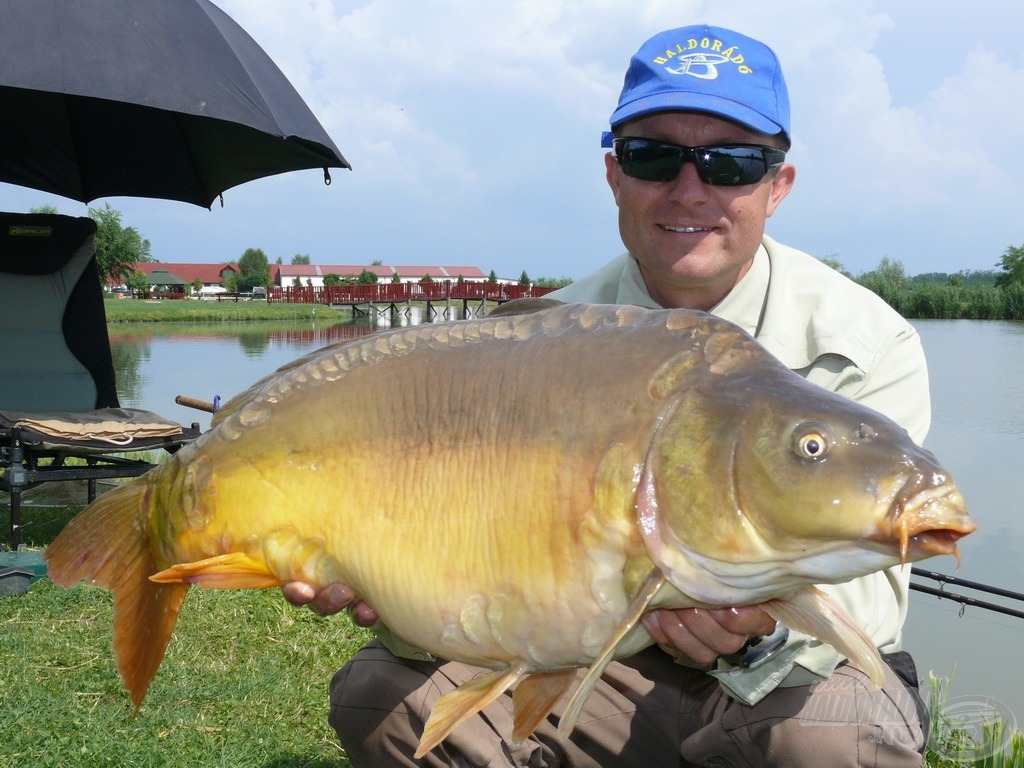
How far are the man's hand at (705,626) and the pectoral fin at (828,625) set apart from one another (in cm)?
4

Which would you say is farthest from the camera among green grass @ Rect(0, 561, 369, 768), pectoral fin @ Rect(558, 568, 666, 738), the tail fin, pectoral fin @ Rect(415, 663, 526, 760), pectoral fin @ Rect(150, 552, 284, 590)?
green grass @ Rect(0, 561, 369, 768)

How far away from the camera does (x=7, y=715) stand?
218cm

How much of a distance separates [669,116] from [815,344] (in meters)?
0.54

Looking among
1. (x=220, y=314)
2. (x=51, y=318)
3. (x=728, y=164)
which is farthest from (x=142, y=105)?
(x=220, y=314)

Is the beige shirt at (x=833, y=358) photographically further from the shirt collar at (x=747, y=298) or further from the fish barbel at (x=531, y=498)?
the fish barbel at (x=531, y=498)

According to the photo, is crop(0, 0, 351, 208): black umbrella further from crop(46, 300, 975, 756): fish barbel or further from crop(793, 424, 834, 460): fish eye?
crop(793, 424, 834, 460): fish eye

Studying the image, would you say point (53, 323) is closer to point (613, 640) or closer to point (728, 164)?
point (728, 164)

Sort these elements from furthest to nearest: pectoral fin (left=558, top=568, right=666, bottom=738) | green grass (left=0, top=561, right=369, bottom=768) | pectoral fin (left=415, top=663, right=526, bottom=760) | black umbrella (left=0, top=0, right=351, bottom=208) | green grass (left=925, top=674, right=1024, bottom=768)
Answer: black umbrella (left=0, top=0, right=351, bottom=208), green grass (left=925, top=674, right=1024, bottom=768), green grass (left=0, top=561, right=369, bottom=768), pectoral fin (left=415, top=663, right=526, bottom=760), pectoral fin (left=558, top=568, right=666, bottom=738)

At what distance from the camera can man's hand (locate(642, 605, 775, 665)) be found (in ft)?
4.00

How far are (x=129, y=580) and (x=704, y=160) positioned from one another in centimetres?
125

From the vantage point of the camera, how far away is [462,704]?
121cm

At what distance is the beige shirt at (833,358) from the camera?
1535 millimetres

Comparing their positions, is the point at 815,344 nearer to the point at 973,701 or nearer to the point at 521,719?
the point at 521,719

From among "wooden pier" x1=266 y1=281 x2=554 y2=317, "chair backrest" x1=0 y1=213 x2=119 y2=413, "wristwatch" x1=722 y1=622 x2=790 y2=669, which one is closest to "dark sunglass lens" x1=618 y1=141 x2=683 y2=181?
"wristwatch" x1=722 y1=622 x2=790 y2=669
